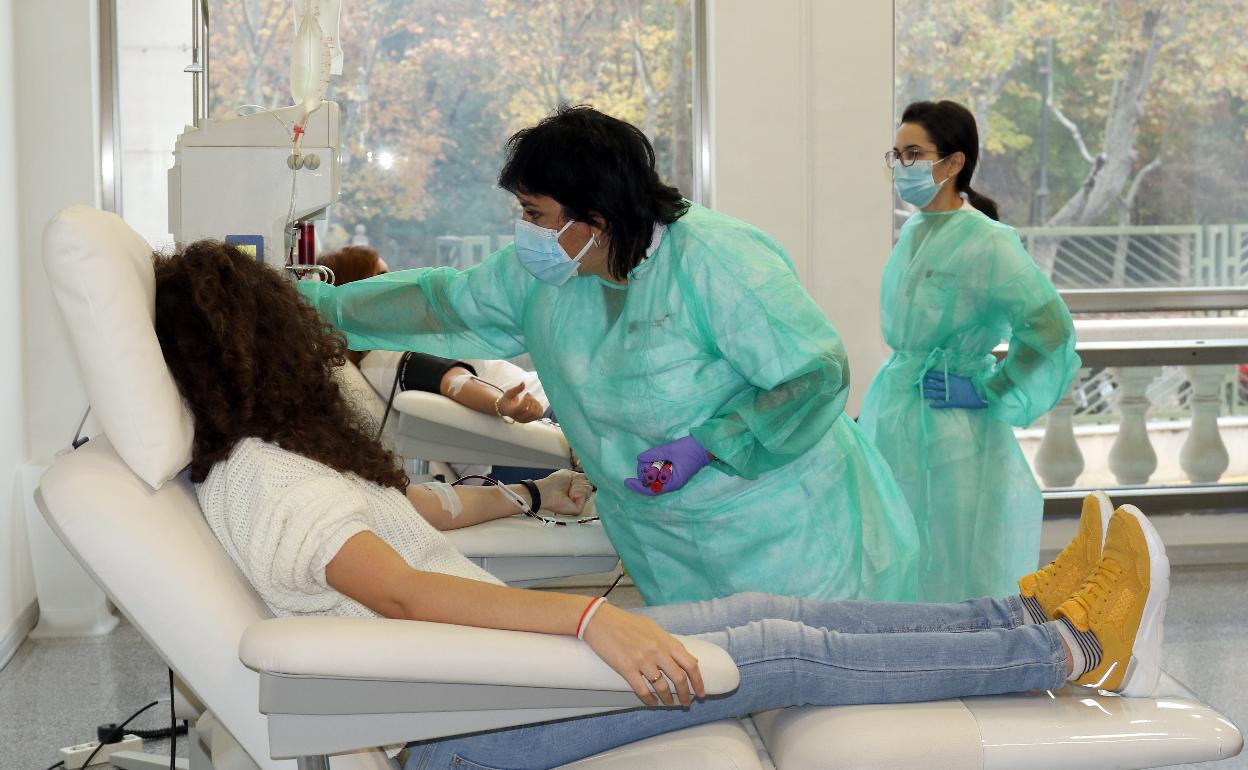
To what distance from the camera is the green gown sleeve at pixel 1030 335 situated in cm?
248

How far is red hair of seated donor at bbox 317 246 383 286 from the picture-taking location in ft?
9.70

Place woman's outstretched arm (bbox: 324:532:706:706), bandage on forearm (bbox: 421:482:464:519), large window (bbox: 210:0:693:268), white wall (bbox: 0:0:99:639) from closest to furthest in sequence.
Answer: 1. woman's outstretched arm (bbox: 324:532:706:706)
2. bandage on forearm (bbox: 421:482:464:519)
3. white wall (bbox: 0:0:99:639)
4. large window (bbox: 210:0:693:268)

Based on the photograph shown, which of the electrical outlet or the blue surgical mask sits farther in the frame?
the blue surgical mask

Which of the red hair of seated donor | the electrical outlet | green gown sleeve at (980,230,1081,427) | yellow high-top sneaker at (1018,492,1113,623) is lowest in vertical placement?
the electrical outlet

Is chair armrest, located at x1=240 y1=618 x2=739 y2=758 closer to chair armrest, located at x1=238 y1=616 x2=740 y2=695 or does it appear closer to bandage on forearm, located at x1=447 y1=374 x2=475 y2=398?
chair armrest, located at x1=238 y1=616 x2=740 y2=695

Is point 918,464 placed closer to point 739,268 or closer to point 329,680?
point 739,268

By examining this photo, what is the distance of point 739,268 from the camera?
178cm

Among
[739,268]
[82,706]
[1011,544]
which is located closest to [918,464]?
[1011,544]

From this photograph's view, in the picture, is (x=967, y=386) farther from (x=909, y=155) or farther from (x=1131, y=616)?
(x=1131, y=616)

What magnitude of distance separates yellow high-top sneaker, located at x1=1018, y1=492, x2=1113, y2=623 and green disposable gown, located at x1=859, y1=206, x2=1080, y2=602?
2.96ft

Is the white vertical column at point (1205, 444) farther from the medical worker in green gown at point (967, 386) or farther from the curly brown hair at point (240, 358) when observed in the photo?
the curly brown hair at point (240, 358)

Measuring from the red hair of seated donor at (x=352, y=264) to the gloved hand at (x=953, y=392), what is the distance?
134 centimetres

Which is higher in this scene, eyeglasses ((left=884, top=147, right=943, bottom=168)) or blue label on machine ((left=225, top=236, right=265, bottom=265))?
eyeglasses ((left=884, top=147, right=943, bottom=168))

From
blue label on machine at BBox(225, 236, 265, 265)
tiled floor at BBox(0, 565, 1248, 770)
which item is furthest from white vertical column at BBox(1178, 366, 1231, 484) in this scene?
blue label on machine at BBox(225, 236, 265, 265)
